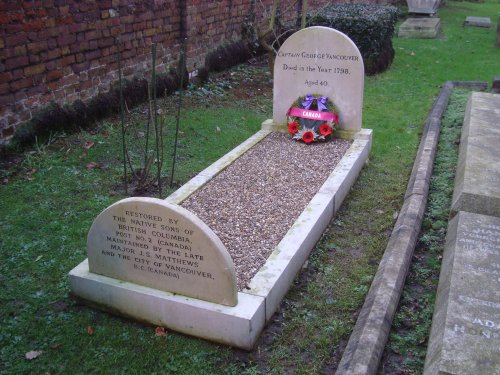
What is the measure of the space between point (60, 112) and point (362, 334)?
4.59 m

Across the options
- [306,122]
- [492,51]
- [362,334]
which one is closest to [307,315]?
[362,334]

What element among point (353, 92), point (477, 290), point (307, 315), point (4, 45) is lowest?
point (307, 315)

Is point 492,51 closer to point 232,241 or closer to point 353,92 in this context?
point 353,92

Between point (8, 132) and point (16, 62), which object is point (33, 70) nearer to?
point (16, 62)

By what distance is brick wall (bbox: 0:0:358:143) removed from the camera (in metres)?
5.54

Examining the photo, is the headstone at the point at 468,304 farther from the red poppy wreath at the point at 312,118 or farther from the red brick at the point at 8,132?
the red brick at the point at 8,132

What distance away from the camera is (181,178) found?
543cm

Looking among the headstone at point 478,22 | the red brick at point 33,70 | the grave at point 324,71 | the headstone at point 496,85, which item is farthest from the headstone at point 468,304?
the headstone at point 478,22

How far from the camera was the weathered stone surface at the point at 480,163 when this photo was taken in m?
4.23

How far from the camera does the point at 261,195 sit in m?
4.79

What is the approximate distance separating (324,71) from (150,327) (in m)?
3.92

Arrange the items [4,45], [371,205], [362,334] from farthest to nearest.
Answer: [4,45]
[371,205]
[362,334]

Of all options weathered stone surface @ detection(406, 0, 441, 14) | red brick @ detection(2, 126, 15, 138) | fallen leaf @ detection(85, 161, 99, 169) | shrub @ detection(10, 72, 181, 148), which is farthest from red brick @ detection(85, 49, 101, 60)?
weathered stone surface @ detection(406, 0, 441, 14)

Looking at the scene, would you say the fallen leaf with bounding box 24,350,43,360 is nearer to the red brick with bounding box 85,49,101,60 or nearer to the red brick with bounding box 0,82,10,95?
the red brick with bounding box 0,82,10,95
